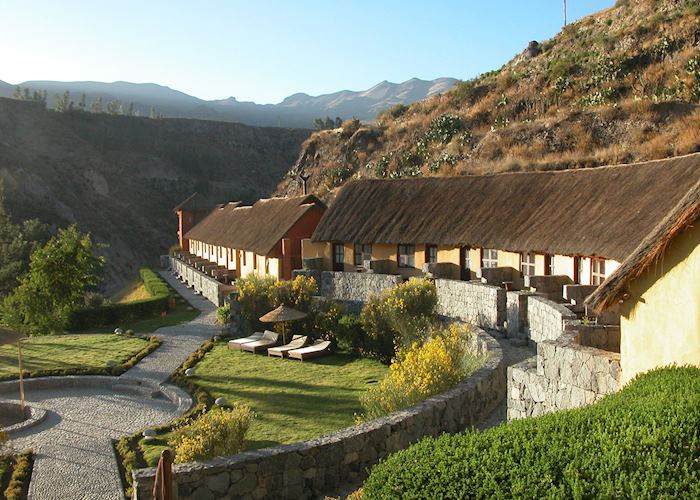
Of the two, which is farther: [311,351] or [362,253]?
[362,253]

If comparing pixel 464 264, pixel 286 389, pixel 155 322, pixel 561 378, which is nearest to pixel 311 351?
pixel 286 389

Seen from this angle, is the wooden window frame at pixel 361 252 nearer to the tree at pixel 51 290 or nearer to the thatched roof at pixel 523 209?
the thatched roof at pixel 523 209

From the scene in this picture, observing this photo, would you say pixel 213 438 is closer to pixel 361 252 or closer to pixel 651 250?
pixel 651 250

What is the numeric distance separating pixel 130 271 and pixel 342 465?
6542 centimetres

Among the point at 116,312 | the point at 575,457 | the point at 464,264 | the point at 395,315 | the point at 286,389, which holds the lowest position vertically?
the point at 116,312

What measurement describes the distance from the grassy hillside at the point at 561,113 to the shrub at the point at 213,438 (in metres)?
27.4

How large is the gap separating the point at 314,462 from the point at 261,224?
2780cm

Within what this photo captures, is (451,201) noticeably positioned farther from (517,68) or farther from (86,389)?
(517,68)

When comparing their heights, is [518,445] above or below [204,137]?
below

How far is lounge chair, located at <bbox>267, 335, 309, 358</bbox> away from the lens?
21.9 metres

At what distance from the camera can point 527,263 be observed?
2375cm

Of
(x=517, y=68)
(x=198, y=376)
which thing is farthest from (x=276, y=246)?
(x=517, y=68)

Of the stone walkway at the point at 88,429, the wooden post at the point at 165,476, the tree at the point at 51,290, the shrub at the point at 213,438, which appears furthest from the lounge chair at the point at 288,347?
the wooden post at the point at 165,476

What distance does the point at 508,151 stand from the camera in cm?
4178
